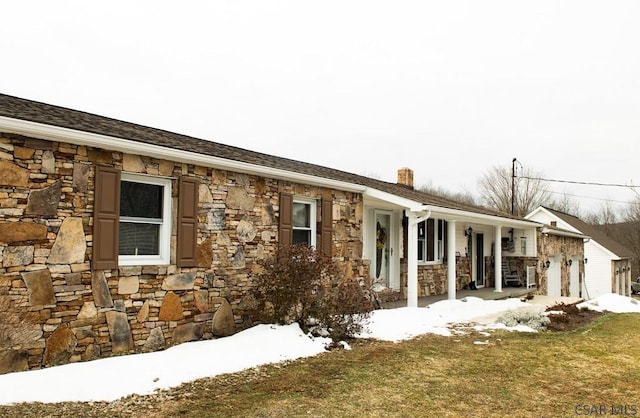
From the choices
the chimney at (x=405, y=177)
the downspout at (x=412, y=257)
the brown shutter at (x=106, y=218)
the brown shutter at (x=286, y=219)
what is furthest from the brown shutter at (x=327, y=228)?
the chimney at (x=405, y=177)

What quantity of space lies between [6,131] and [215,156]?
2.65 m

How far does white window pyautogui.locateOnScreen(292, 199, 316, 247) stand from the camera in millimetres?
8906

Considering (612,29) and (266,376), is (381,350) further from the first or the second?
(612,29)

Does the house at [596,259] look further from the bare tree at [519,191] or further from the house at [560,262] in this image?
the bare tree at [519,191]

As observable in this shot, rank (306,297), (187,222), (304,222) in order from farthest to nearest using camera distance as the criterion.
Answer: (304,222) → (306,297) → (187,222)

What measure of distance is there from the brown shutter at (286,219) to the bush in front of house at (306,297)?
89 cm

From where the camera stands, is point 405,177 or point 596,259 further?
point 596,259

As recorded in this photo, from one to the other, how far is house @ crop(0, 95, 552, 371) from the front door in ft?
9.76

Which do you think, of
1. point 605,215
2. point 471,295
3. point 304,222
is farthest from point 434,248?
point 605,215

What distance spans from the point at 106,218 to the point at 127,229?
0.48 meters

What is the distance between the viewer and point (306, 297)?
700cm

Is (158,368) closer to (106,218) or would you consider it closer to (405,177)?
(106,218)

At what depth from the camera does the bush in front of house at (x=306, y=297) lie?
7.00m

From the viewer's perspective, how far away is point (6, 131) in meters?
4.98
